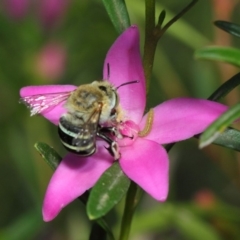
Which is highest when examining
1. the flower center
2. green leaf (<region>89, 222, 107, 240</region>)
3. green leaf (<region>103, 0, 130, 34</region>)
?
green leaf (<region>103, 0, 130, 34</region>)

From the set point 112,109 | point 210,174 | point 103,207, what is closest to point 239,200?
point 210,174

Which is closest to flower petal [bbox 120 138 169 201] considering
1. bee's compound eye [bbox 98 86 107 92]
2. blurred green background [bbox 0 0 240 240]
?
bee's compound eye [bbox 98 86 107 92]

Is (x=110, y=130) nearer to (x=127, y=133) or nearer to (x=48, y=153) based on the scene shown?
(x=127, y=133)

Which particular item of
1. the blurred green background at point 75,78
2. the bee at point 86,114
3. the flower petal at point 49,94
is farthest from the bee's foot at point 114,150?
the blurred green background at point 75,78

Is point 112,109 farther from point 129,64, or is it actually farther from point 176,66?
point 176,66

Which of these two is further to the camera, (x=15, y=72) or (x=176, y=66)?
(x=176, y=66)

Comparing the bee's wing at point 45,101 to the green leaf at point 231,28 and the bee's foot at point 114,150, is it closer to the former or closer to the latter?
the bee's foot at point 114,150

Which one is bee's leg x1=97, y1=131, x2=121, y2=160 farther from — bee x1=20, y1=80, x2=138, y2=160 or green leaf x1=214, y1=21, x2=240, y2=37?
green leaf x1=214, y1=21, x2=240, y2=37
